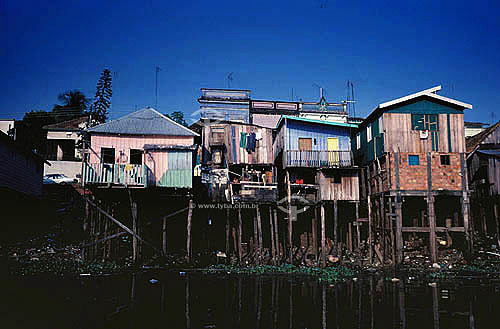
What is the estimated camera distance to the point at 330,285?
21797mm

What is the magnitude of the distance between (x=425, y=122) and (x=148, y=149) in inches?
788

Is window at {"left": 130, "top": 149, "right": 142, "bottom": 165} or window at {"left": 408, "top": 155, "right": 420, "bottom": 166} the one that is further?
window at {"left": 130, "top": 149, "right": 142, "bottom": 165}

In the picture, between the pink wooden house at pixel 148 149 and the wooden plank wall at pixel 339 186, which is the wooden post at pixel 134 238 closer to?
the pink wooden house at pixel 148 149

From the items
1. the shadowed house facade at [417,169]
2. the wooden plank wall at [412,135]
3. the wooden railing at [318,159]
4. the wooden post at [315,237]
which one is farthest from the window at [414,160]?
the wooden post at [315,237]

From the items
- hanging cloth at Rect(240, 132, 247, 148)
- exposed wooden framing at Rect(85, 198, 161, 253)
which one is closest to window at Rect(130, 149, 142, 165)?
exposed wooden framing at Rect(85, 198, 161, 253)

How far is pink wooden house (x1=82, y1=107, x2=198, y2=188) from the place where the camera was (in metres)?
29.0

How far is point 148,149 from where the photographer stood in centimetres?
2978

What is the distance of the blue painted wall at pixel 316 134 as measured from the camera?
1270 inches

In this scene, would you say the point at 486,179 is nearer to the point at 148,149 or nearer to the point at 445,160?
the point at 445,160

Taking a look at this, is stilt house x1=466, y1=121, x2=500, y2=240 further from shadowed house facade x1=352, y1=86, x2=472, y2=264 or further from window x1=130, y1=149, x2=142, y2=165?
window x1=130, y1=149, x2=142, y2=165

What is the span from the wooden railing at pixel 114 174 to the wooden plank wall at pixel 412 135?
17.3 meters

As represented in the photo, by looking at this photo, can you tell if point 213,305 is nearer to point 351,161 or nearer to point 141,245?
point 141,245

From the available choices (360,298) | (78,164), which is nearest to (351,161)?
(360,298)

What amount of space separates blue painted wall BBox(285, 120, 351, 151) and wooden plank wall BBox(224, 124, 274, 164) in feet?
6.05
